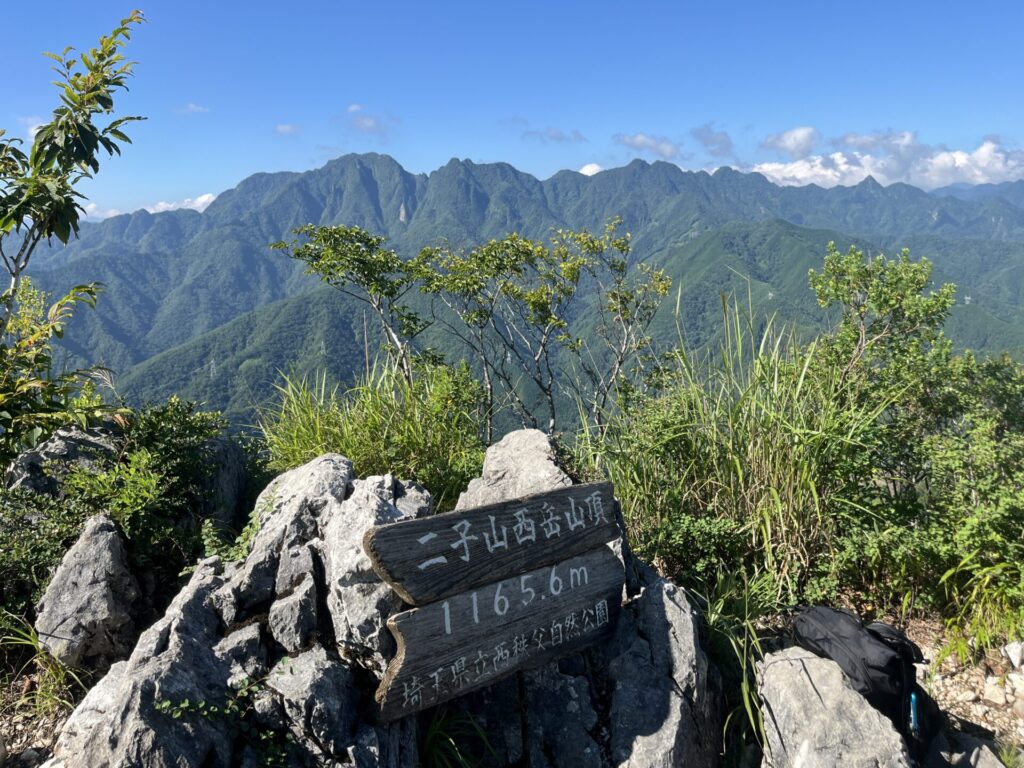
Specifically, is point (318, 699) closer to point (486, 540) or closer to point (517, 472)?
point (486, 540)

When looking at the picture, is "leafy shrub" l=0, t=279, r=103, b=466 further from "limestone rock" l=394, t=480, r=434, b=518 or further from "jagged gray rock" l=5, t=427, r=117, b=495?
"limestone rock" l=394, t=480, r=434, b=518

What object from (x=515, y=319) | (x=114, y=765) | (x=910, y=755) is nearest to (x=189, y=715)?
(x=114, y=765)

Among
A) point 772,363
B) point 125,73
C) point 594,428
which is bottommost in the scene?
point 594,428

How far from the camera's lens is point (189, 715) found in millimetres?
2422

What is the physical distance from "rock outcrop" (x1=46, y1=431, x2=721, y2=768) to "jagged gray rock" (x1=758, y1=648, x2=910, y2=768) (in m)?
0.33

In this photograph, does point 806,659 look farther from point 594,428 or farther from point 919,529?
point 594,428

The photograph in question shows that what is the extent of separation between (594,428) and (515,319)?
11.4m

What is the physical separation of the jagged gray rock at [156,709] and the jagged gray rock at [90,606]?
2.02ft

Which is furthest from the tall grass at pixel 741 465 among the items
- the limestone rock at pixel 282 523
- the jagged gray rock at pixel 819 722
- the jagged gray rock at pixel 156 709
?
the jagged gray rock at pixel 156 709

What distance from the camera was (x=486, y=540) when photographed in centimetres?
285

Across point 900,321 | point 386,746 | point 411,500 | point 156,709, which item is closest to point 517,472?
point 411,500

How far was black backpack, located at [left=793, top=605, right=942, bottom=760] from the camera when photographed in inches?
128

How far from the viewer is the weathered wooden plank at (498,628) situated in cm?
265

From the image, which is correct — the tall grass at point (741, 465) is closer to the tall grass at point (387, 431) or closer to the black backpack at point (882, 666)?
the black backpack at point (882, 666)
